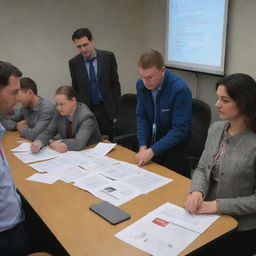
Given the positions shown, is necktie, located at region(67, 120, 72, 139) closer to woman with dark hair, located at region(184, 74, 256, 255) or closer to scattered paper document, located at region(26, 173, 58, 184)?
scattered paper document, located at region(26, 173, 58, 184)

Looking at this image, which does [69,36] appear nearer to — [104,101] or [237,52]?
[104,101]

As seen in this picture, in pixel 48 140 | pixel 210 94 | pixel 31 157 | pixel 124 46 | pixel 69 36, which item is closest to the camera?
pixel 31 157

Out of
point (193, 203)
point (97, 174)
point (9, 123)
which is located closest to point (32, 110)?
point (9, 123)

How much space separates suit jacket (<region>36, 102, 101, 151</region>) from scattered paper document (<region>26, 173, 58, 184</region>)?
44 centimetres

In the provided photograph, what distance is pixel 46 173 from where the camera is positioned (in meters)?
2.07

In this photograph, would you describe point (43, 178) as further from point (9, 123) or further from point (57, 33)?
point (57, 33)

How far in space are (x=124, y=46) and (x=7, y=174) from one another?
115 inches

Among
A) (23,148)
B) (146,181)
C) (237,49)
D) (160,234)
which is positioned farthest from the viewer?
(237,49)

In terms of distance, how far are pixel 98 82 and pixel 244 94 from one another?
80.2 inches

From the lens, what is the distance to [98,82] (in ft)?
11.1

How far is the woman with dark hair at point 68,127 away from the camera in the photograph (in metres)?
2.46

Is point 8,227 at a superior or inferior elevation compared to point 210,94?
inferior

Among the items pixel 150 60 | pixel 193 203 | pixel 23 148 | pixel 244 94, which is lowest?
pixel 23 148

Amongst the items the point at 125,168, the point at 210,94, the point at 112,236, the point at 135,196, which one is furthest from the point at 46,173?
the point at 210,94
